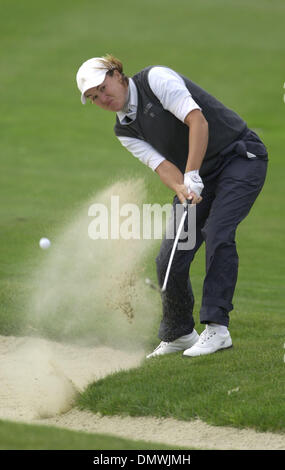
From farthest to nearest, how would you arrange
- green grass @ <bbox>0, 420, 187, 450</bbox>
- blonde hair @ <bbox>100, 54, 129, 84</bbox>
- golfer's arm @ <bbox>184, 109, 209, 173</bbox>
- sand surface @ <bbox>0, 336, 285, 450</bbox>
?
blonde hair @ <bbox>100, 54, 129, 84</bbox>
golfer's arm @ <bbox>184, 109, 209, 173</bbox>
sand surface @ <bbox>0, 336, 285, 450</bbox>
green grass @ <bbox>0, 420, 187, 450</bbox>

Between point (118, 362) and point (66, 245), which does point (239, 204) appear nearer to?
point (118, 362)

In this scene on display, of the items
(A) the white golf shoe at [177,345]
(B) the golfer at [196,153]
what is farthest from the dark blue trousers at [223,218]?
(A) the white golf shoe at [177,345]

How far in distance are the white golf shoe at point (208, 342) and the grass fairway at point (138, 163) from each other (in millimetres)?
100

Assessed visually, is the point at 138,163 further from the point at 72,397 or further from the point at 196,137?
the point at 72,397

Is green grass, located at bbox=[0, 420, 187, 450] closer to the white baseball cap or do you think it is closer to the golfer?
the golfer

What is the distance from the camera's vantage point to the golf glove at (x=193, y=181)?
17.0ft

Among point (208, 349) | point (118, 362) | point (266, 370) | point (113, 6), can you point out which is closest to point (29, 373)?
point (118, 362)

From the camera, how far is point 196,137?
515 cm

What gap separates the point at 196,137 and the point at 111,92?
595mm

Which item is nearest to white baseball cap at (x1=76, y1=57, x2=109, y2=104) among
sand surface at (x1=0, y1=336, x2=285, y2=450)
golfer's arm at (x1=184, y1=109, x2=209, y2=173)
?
golfer's arm at (x1=184, y1=109, x2=209, y2=173)

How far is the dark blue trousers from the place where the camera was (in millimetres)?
5383

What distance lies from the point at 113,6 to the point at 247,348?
2393cm

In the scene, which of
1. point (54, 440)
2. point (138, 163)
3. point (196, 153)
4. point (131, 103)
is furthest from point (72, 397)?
point (138, 163)

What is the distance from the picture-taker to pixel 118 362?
6230mm
